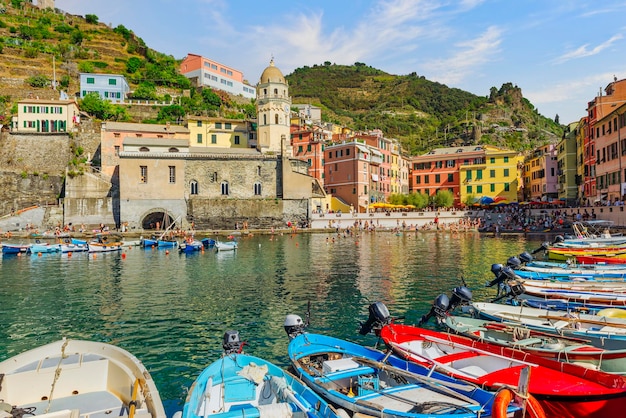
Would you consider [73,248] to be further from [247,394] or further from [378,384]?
[378,384]

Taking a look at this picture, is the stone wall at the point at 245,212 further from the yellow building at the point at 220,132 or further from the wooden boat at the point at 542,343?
the wooden boat at the point at 542,343

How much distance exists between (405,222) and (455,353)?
52674 mm

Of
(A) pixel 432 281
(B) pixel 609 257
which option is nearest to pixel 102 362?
(A) pixel 432 281

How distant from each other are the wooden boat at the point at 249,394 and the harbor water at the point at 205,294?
186 cm

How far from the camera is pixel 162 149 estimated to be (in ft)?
202

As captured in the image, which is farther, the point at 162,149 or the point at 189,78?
the point at 189,78

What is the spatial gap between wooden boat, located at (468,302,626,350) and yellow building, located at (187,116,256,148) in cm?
6089

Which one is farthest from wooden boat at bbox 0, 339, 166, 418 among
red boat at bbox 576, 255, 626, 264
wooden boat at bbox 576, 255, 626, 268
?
red boat at bbox 576, 255, 626, 264

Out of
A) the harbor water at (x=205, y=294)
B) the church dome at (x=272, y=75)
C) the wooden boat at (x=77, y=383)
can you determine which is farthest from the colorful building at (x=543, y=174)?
the wooden boat at (x=77, y=383)

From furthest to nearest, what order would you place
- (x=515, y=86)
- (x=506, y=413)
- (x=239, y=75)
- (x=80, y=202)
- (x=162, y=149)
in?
(x=515, y=86), (x=239, y=75), (x=162, y=149), (x=80, y=202), (x=506, y=413)

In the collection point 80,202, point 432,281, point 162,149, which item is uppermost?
point 162,149

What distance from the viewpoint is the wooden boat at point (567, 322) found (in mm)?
11164

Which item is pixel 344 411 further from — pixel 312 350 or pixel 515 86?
pixel 515 86

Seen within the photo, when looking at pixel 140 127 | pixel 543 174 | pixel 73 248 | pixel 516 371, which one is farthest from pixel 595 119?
pixel 140 127
